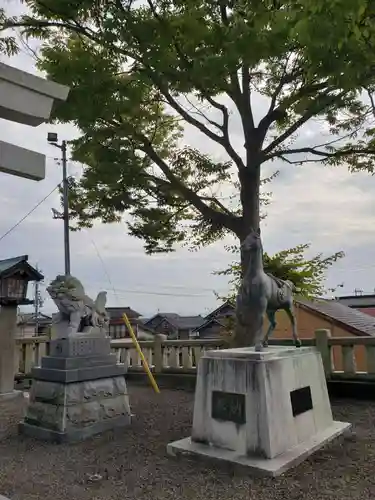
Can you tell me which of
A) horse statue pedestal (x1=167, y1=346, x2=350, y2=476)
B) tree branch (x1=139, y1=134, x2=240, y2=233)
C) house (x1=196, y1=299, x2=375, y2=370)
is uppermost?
tree branch (x1=139, y1=134, x2=240, y2=233)

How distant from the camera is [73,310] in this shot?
6375 mm

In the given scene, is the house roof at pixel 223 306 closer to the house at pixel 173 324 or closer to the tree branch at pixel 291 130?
the tree branch at pixel 291 130

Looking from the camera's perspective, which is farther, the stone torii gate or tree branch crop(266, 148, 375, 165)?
tree branch crop(266, 148, 375, 165)

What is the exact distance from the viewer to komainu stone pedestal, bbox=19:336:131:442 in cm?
548

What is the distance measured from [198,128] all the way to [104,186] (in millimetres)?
2500

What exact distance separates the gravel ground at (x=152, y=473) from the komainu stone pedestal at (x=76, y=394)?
189 mm

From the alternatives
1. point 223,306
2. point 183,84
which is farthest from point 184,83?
point 223,306

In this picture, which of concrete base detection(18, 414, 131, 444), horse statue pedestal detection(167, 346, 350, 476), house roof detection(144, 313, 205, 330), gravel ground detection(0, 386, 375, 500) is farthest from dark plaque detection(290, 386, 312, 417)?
house roof detection(144, 313, 205, 330)

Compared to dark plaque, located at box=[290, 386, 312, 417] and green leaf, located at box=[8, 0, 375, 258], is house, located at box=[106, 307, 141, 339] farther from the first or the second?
dark plaque, located at box=[290, 386, 312, 417]

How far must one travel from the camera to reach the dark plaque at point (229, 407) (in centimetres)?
435

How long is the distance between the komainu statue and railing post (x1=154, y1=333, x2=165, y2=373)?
393cm

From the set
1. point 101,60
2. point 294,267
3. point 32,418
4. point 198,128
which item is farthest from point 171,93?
point 32,418

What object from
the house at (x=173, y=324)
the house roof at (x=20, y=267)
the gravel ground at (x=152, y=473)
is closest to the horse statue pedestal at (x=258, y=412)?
the gravel ground at (x=152, y=473)

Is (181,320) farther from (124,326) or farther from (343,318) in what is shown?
(343,318)
